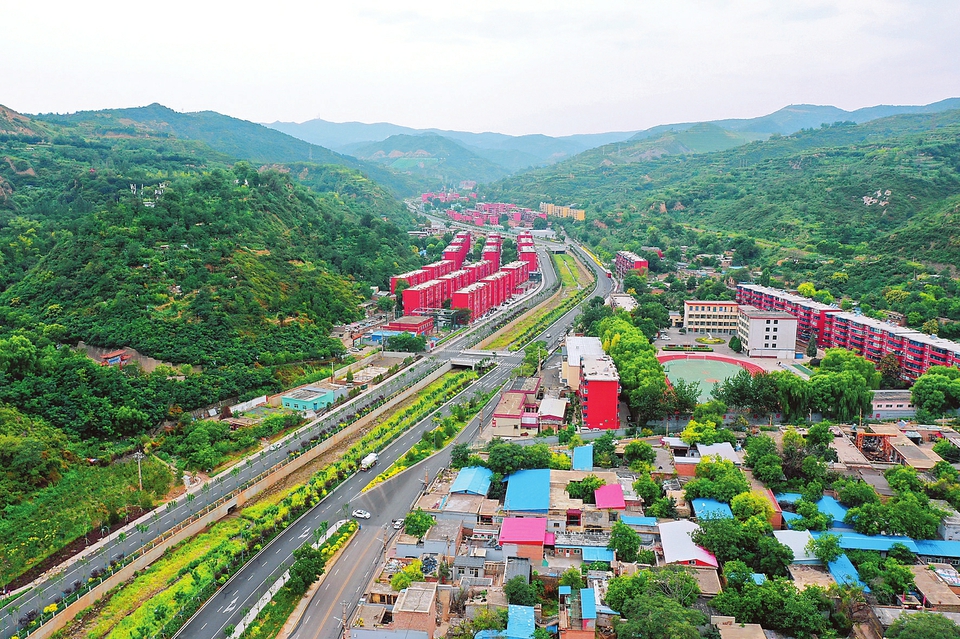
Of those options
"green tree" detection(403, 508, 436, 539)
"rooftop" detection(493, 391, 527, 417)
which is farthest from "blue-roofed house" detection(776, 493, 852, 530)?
"rooftop" detection(493, 391, 527, 417)

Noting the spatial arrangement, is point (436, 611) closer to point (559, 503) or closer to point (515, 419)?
point (559, 503)

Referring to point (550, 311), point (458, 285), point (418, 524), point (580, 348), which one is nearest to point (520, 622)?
point (418, 524)

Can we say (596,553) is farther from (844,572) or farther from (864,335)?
(864,335)

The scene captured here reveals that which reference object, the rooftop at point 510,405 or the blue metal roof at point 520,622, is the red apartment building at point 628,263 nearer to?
the rooftop at point 510,405

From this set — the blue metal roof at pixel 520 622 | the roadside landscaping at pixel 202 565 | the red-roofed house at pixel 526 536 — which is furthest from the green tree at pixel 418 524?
the roadside landscaping at pixel 202 565

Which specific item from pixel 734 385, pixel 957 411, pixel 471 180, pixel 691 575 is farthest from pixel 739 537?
pixel 471 180

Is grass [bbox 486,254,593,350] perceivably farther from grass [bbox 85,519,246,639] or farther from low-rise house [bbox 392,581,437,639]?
low-rise house [bbox 392,581,437,639]
